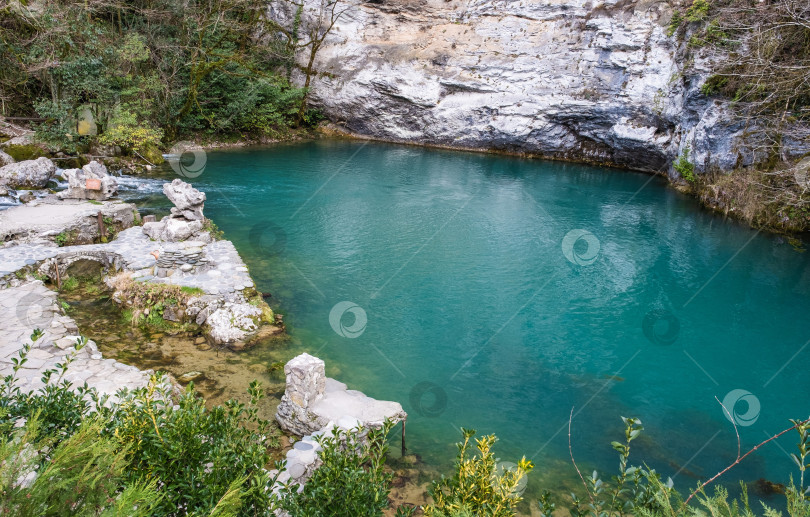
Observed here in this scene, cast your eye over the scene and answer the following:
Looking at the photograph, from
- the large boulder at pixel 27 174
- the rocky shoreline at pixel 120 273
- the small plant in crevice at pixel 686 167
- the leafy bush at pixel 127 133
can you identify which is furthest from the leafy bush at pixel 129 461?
the small plant in crevice at pixel 686 167

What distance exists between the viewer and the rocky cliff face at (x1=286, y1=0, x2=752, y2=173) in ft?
86.7

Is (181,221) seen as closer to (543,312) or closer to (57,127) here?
(543,312)

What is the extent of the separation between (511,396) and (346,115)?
2977 cm

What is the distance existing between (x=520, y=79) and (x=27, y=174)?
1017 inches

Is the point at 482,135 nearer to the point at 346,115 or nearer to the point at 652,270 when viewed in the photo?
the point at 346,115

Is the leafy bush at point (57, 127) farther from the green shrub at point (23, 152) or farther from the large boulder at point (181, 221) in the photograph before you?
the large boulder at point (181, 221)

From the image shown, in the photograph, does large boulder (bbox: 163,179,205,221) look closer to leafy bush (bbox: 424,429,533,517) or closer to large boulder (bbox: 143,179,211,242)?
large boulder (bbox: 143,179,211,242)

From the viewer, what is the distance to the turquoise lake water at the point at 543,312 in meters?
8.68

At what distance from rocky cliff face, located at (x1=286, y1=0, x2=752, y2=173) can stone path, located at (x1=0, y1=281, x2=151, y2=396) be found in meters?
23.9

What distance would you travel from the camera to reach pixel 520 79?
30.7m

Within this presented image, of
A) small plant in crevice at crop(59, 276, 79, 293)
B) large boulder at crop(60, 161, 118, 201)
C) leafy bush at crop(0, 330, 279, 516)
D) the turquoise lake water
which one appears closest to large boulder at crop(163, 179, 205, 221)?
the turquoise lake water

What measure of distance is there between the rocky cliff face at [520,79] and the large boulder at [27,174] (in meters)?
20.5

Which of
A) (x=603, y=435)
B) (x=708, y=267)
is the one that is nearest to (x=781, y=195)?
(x=708, y=267)

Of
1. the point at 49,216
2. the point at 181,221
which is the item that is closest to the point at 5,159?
the point at 49,216
